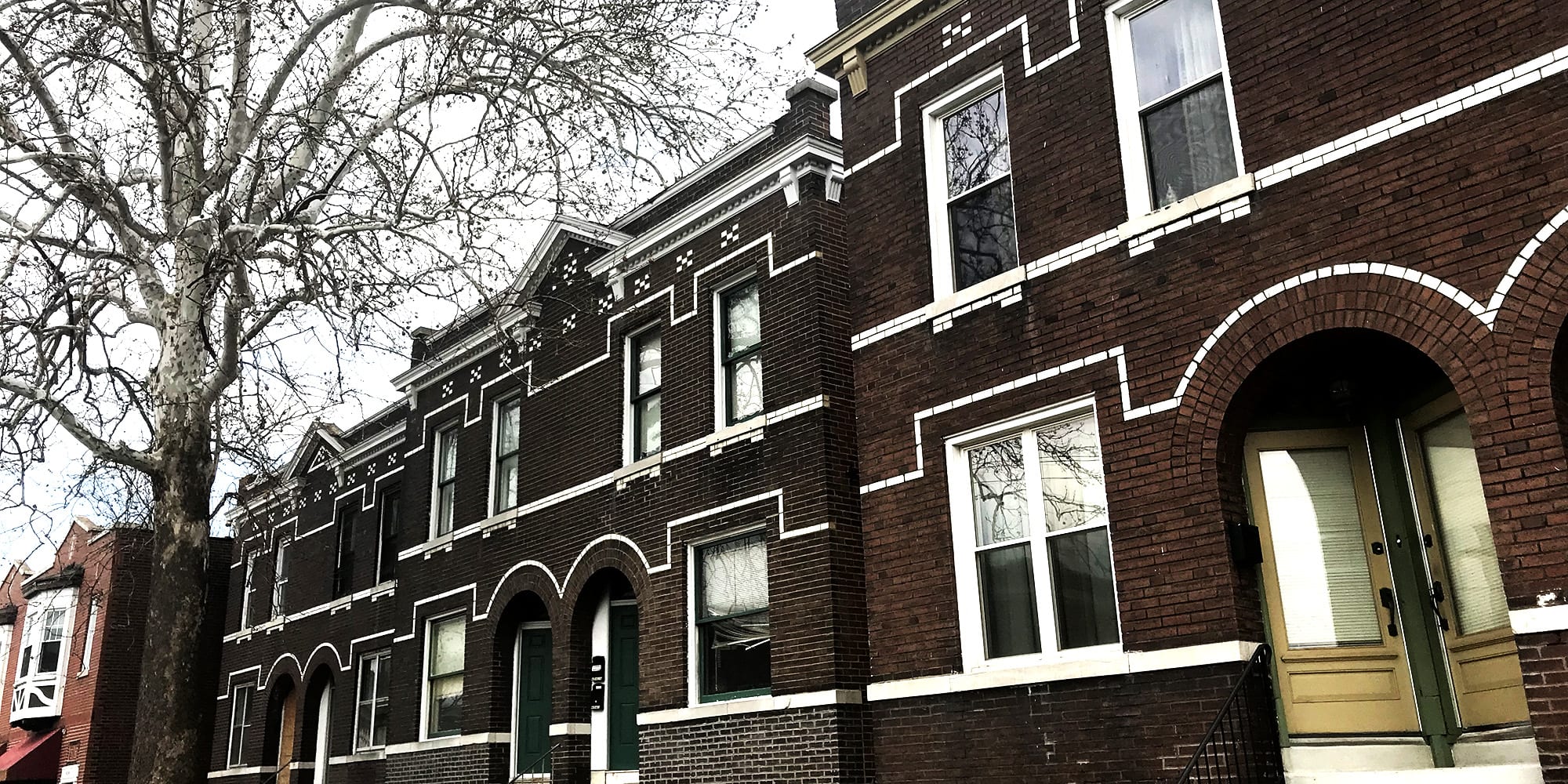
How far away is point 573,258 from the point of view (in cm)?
1803

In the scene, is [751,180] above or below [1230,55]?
above

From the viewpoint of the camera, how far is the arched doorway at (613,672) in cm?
1587

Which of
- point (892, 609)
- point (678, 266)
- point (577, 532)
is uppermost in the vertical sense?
point (678, 266)

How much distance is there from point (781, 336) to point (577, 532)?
15.2 feet

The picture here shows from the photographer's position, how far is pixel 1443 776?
779 cm

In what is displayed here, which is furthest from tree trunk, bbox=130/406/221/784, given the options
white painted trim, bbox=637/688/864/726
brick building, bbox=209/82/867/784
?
white painted trim, bbox=637/688/864/726

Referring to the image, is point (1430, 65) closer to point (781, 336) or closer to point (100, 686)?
point (781, 336)

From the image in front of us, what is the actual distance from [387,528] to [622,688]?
9.31 meters

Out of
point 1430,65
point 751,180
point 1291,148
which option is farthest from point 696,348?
point 1430,65

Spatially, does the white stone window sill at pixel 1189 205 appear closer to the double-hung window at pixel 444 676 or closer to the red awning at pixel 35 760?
the double-hung window at pixel 444 676

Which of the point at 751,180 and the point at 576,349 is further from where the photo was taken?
the point at 576,349

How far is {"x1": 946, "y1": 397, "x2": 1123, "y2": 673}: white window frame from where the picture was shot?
1006 centimetres

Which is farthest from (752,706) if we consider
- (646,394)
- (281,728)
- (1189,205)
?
(281,728)

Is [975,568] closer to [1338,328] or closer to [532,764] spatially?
[1338,328]
